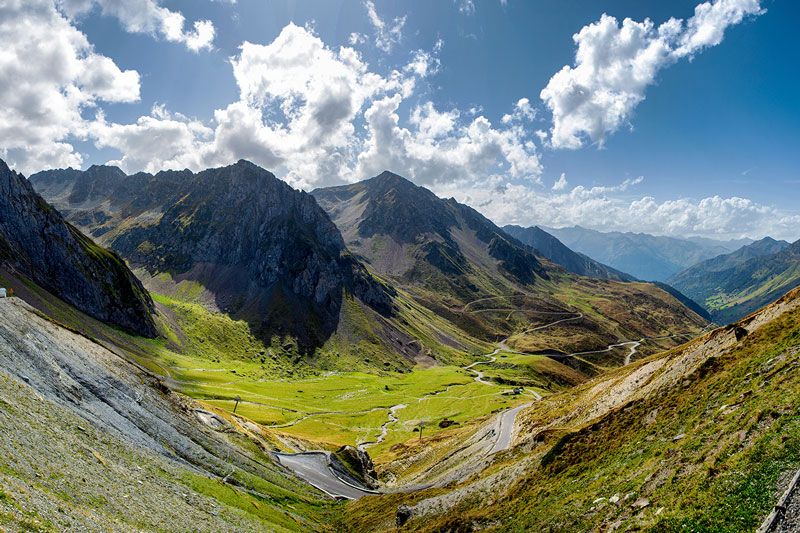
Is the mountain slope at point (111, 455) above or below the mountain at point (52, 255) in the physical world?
below

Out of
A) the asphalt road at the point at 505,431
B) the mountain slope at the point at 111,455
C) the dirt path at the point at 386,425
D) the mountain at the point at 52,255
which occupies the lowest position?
the dirt path at the point at 386,425

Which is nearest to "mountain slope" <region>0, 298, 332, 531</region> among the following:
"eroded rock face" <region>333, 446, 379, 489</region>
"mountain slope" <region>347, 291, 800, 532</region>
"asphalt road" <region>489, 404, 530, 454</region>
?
"eroded rock face" <region>333, 446, 379, 489</region>

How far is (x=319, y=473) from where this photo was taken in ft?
260

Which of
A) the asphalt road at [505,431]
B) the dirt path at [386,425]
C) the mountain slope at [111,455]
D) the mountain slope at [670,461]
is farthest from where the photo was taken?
the dirt path at [386,425]

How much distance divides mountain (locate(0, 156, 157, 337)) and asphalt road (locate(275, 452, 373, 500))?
474 feet

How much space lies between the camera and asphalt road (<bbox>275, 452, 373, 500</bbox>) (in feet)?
240

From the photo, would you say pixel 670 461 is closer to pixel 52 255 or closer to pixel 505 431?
pixel 505 431

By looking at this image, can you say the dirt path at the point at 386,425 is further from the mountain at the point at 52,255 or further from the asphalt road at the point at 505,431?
the mountain at the point at 52,255

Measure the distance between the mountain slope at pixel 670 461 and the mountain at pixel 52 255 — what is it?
177183 mm

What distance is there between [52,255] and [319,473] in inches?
6787

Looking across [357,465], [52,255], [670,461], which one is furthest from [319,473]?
[52,255]

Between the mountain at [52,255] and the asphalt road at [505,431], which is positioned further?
the mountain at [52,255]

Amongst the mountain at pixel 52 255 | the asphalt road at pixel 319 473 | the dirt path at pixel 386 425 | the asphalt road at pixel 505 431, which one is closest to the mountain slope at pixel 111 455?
the asphalt road at pixel 319 473

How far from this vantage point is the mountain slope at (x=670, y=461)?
912 inches
